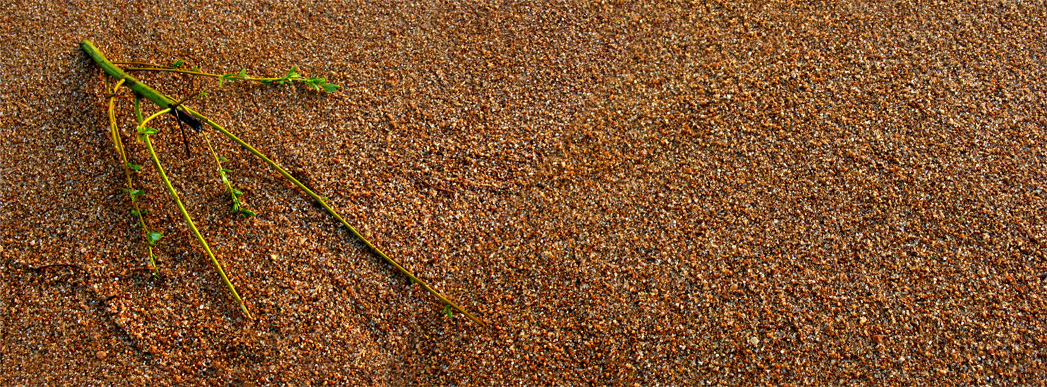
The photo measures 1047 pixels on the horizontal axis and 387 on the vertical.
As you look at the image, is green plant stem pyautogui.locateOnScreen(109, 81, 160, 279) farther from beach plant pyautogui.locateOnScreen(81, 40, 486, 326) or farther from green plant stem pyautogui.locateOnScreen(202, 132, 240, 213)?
green plant stem pyautogui.locateOnScreen(202, 132, 240, 213)

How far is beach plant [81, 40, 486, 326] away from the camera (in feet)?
4.75

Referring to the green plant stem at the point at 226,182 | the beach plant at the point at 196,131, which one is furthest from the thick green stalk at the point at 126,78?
the green plant stem at the point at 226,182

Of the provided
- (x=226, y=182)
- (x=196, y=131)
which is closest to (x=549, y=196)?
(x=226, y=182)

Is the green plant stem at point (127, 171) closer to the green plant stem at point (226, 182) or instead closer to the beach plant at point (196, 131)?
the beach plant at point (196, 131)

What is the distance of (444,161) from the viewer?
1610 millimetres

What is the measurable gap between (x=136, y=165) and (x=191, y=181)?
0.11 meters

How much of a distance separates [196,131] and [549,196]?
2.55ft

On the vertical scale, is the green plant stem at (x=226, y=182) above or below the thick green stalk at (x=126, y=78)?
below

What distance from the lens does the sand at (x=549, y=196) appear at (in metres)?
1.42

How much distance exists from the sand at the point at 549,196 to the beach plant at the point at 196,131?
0.03 m

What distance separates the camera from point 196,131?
62.6 inches

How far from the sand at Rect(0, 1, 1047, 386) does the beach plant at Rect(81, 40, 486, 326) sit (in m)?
0.03

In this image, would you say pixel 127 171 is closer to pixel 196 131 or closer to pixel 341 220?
pixel 196 131

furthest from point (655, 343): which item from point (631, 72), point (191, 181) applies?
point (191, 181)
